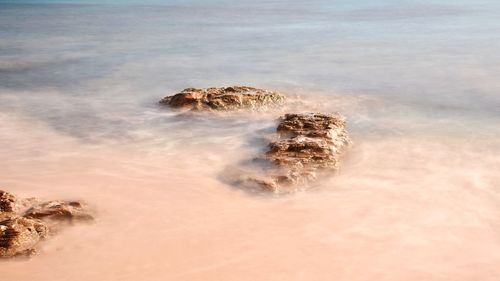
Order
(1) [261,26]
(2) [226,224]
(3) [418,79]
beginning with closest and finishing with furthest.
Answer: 1. (2) [226,224]
2. (3) [418,79]
3. (1) [261,26]

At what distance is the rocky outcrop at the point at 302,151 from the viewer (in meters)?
4.80

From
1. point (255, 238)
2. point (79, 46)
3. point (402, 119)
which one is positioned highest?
point (79, 46)

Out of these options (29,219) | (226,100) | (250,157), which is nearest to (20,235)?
(29,219)

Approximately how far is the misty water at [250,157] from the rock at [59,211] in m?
0.14

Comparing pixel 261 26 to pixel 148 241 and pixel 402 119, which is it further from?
pixel 148 241

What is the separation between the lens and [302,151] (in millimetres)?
5277

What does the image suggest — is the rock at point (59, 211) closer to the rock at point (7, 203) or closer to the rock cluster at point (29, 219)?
the rock cluster at point (29, 219)

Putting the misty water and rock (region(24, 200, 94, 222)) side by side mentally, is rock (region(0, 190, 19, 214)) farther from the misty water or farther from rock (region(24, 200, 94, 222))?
the misty water

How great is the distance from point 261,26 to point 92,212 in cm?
1731

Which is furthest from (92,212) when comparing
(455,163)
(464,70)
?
(464,70)

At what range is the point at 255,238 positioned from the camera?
393 centimetres

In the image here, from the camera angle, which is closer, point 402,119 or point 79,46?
point 402,119

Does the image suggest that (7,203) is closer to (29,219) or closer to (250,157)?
(29,219)

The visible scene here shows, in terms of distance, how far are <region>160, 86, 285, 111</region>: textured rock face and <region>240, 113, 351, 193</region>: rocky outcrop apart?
116 centimetres
